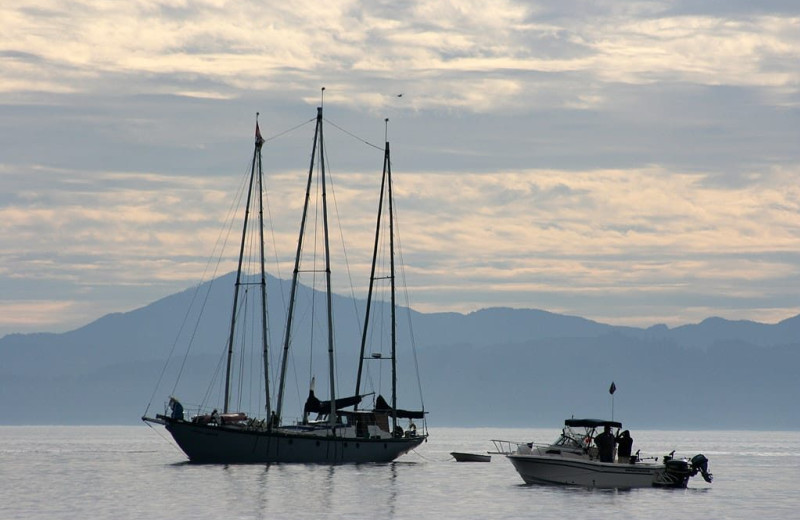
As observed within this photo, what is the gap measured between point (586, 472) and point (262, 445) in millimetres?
26502

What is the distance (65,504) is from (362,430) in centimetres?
3190

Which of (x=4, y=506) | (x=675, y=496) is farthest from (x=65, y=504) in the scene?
(x=675, y=496)

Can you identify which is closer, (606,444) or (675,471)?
(606,444)

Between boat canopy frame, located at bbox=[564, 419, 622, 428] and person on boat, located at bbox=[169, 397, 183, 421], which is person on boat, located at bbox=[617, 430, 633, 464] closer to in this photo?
boat canopy frame, located at bbox=[564, 419, 622, 428]

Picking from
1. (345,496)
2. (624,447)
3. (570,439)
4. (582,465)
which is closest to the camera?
(345,496)

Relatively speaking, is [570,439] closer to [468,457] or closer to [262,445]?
[262,445]

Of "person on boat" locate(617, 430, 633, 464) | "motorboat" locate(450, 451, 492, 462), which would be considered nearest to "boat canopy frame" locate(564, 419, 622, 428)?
"person on boat" locate(617, 430, 633, 464)

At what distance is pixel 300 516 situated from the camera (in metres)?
76.2

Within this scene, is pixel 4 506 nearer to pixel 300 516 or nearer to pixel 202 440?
pixel 300 516

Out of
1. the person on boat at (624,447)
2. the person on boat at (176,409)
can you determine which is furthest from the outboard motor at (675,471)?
the person on boat at (176,409)

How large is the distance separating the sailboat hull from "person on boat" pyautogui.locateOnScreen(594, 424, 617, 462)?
80.1 ft

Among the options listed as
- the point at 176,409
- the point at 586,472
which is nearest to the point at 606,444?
the point at 586,472

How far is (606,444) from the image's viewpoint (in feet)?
295

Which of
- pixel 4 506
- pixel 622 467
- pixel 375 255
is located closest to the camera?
pixel 4 506
